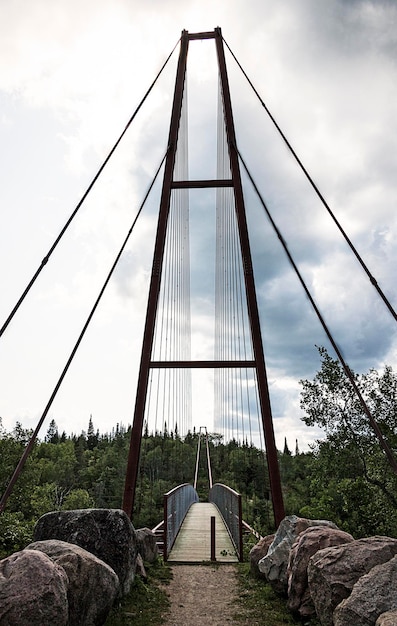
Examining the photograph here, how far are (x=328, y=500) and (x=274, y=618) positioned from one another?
40.0 ft

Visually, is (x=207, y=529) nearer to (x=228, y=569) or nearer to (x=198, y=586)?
(x=228, y=569)

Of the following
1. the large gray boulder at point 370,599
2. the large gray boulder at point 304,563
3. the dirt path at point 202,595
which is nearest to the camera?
the large gray boulder at point 370,599

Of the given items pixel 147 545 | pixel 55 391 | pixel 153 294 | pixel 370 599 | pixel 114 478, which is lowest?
pixel 370 599

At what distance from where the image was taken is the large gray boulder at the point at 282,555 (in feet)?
18.9

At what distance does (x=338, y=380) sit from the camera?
1642cm

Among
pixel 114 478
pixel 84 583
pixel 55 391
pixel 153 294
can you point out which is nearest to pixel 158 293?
pixel 153 294

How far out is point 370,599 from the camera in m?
3.49

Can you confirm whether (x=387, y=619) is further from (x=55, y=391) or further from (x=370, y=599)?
(x=55, y=391)

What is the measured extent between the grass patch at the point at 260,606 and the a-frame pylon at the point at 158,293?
2347 millimetres

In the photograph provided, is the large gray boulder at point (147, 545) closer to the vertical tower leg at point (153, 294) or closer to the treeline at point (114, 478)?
the vertical tower leg at point (153, 294)

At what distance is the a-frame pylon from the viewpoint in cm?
873

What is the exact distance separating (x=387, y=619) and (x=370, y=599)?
16.2 inches

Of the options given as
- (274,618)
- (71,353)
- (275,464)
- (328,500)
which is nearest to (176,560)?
(275,464)

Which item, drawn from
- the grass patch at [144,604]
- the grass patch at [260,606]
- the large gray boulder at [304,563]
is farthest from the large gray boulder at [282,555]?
the grass patch at [144,604]
